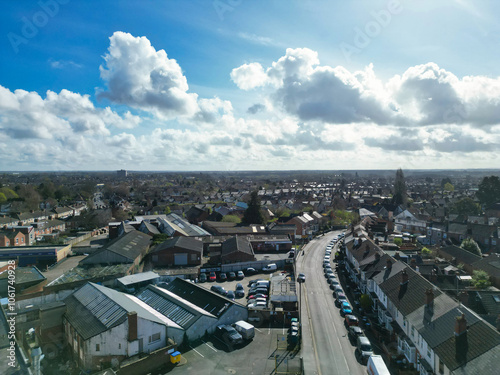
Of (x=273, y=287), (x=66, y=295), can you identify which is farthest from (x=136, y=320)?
(x=273, y=287)

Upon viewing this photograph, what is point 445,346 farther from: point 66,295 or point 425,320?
point 66,295

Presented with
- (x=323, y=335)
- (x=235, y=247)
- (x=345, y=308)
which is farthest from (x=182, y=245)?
(x=323, y=335)

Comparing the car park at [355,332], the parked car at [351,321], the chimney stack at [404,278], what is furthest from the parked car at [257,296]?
the chimney stack at [404,278]

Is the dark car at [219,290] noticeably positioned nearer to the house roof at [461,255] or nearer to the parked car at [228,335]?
the parked car at [228,335]

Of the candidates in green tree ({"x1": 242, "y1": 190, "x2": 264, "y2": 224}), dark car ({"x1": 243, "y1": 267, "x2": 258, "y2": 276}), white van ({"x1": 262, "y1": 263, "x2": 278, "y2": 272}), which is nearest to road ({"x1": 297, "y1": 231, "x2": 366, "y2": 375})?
white van ({"x1": 262, "y1": 263, "x2": 278, "y2": 272})

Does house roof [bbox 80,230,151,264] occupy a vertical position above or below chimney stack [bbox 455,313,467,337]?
below

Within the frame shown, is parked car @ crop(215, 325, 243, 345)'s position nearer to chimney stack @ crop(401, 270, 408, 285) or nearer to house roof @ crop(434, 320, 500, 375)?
house roof @ crop(434, 320, 500, 375)
